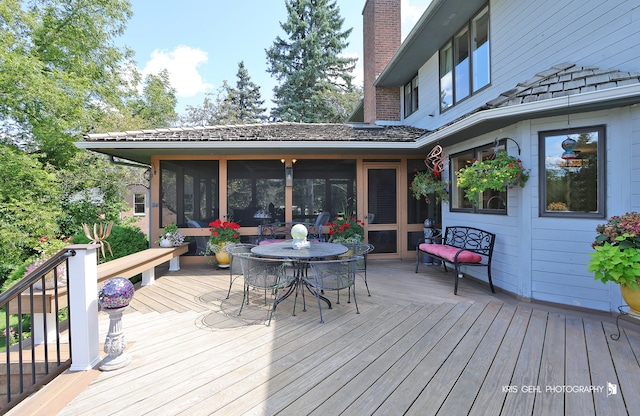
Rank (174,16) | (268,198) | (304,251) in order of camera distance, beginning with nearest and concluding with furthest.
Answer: (304,251)
(268,198)
(174,16)

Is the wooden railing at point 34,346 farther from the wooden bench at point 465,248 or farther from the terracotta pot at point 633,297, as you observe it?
the terracotta pot at point 633,297

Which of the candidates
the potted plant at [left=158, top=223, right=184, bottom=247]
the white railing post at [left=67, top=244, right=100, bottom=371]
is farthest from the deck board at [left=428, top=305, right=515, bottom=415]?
the potted plant at [left=158, top=223, right=184, bottom=247]

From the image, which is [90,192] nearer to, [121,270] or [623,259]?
[121,270]

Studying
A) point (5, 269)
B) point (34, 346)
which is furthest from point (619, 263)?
point (5, 269)

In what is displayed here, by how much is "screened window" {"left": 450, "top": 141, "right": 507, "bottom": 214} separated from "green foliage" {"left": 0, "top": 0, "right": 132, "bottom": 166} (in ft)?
36.5

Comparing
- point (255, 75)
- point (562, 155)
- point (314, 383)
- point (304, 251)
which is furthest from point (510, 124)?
point (255, 75)

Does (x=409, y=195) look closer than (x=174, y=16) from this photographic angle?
Yes

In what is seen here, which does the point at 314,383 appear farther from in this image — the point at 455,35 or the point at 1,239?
the point at 1,239

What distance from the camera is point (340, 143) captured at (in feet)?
19.2

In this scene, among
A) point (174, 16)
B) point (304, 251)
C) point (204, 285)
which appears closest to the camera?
point (304, 251)

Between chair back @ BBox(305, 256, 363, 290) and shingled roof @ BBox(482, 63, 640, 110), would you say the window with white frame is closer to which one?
chair back @ BBox(305, 256, 363, 290)

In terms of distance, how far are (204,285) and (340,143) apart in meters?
3.56

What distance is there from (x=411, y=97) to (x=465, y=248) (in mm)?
5161

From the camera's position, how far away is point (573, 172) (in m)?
3.64
